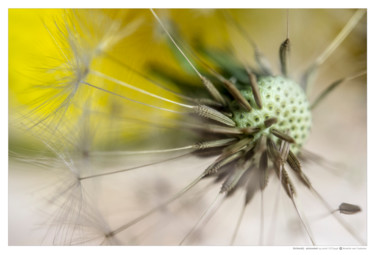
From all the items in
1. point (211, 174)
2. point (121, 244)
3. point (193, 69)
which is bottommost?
point (121, 244)

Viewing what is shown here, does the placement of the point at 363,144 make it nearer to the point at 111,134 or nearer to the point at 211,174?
the point at 211,174
